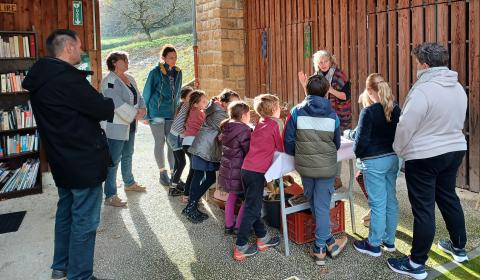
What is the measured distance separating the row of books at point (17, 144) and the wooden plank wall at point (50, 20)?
1.35m

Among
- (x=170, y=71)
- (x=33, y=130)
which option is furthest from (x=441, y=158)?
(x=33, y=130)

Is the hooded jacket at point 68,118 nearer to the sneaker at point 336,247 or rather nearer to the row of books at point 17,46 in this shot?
the sneaker at point 336,247

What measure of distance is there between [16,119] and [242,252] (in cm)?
384

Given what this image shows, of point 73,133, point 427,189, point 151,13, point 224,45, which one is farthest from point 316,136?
point 151,13

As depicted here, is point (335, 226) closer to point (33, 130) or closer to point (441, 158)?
point (441, 158)

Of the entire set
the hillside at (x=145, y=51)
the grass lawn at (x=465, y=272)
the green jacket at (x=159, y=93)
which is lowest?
the grass lawn at (x=465, y=272)

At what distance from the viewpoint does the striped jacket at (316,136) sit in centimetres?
349

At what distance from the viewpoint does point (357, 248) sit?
391 centimetres

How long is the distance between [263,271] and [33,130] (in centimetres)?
412

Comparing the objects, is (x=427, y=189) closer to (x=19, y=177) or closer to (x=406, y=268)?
(x=406, y=268)

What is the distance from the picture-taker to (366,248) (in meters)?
3.84

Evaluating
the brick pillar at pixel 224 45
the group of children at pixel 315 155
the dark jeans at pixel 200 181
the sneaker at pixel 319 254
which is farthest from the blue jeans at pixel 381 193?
the brick pillar at pixel 224 45

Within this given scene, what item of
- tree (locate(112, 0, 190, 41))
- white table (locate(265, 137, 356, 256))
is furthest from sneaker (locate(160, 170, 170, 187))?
tree (locate(112, 0, 190, 41))

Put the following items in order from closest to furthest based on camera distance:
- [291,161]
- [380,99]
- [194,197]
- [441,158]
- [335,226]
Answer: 1. [441,158]
2. [380,99]
3. [291,161]
4. [335,226]
5. [194,197]
